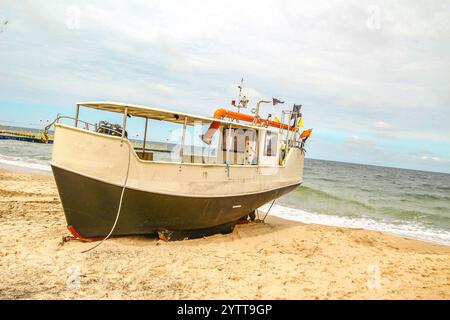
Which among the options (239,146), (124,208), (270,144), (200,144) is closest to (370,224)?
(270,144)

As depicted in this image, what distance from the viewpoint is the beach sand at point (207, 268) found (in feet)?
17.9

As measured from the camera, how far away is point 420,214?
21.5 metres

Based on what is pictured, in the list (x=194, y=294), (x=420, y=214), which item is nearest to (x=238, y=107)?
(x=194, y=294)

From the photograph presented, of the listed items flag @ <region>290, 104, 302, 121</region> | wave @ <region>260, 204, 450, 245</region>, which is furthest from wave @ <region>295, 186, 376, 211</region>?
flag @ <region>290, 104, 302, 121</region>

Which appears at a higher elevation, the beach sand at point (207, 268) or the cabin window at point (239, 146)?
the cabin window at point (239, 146)

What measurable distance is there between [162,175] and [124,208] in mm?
1124

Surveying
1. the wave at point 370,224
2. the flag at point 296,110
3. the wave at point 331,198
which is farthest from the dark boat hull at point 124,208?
the wave at point 331,198

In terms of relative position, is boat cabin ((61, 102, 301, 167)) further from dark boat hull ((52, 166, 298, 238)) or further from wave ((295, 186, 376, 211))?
wave ((295, 186, 376, 211))

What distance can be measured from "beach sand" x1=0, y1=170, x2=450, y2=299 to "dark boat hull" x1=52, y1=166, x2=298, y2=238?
1.33 feet

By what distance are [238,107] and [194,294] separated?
286 inches

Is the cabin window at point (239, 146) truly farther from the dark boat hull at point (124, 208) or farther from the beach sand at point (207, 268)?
the beach sand at point (207, 268)

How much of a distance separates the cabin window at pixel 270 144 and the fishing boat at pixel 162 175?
0.03m

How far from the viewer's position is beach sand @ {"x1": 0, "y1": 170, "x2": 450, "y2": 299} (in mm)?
5453
